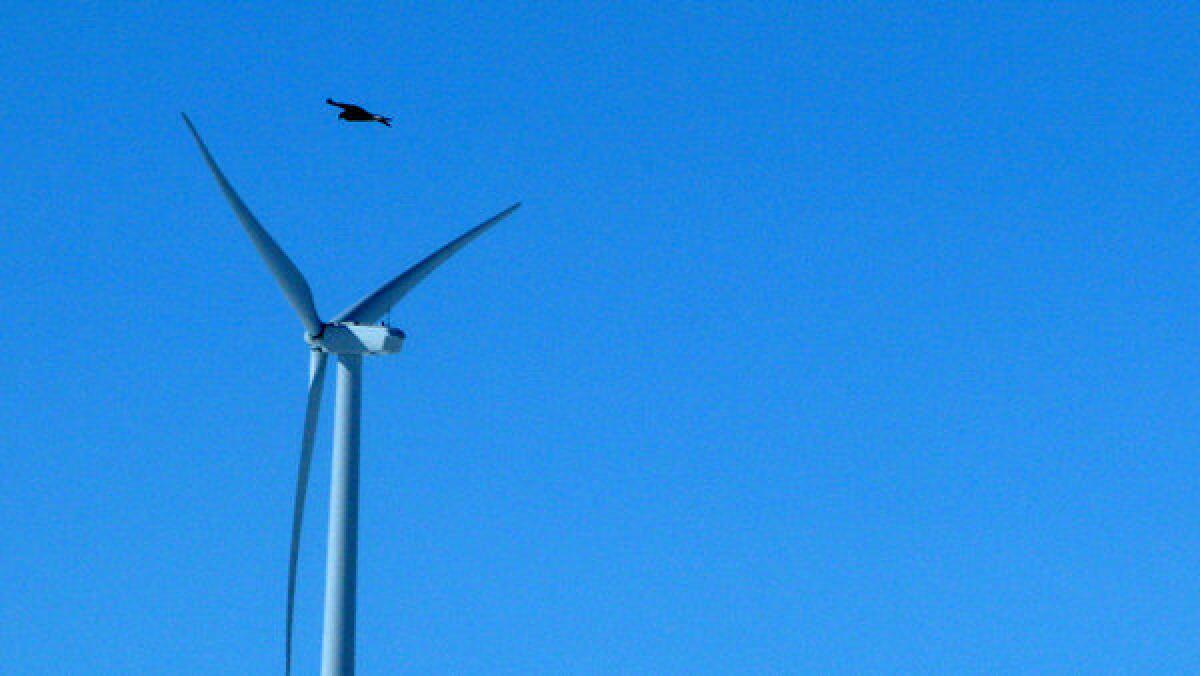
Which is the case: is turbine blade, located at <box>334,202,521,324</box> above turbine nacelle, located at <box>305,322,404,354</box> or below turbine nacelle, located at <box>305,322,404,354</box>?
above

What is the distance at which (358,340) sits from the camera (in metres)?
46.1

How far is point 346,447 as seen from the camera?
45.3 metres

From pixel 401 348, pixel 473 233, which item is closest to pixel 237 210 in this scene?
pixel 401 348

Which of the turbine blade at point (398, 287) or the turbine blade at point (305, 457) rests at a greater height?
the turbine blade at point (398, 287)

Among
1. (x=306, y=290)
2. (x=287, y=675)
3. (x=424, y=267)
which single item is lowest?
(x=287, y=675)

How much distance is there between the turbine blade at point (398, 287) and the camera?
47875 mm

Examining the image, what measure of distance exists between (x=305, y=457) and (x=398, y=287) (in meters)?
6.10

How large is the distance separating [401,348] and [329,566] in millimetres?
6254

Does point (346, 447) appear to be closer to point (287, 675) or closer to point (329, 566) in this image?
point (329, 566)

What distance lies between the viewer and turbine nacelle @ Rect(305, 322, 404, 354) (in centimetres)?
4600

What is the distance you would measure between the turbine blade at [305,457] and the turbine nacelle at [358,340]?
1.42ft

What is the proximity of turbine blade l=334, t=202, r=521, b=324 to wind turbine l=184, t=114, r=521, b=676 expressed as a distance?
8 cm

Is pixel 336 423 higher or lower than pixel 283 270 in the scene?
lower

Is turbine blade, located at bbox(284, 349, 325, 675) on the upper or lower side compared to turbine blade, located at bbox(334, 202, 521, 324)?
lower
